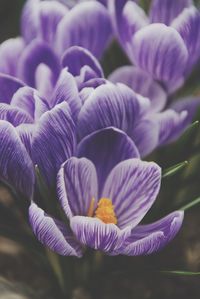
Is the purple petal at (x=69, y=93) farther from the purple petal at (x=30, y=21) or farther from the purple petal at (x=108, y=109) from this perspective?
the purple petal at (x=30, y=21)

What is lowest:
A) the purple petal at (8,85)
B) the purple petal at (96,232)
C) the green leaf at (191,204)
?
the green leaf at (191,204)

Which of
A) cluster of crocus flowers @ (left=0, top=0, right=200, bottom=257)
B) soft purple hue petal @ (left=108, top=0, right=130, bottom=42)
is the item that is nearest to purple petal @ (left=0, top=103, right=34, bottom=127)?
cluster of crocus flowers @ (left=0, top=0, right=200, bottom=257)

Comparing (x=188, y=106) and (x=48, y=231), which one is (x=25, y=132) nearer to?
(x=48, y=231)

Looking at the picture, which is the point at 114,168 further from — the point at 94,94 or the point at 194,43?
the point at 194,43

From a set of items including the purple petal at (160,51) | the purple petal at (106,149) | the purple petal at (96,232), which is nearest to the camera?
the purple petal at (96,232)

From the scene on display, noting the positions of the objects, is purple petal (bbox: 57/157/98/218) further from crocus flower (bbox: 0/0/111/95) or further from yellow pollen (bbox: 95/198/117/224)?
crocus flower (bbox: 0/0/111/95)

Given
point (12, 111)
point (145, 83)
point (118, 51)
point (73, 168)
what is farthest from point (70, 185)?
point (118, 51)

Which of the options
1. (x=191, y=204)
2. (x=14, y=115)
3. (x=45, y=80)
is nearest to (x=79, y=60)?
(x=45, y=80)

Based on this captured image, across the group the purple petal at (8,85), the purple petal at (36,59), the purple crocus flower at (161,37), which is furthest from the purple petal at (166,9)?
the purple petal at (8,85)
